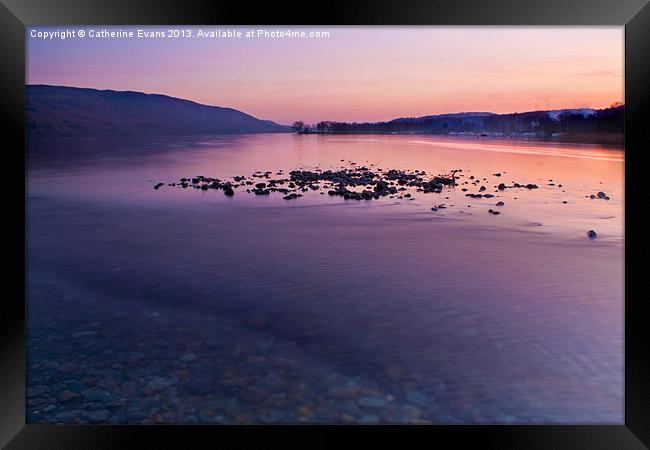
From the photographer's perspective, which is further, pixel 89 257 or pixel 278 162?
pixel 278 162

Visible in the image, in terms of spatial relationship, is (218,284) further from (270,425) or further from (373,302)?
Result: (270,425)

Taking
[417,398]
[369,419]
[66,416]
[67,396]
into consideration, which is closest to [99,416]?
[66,416]

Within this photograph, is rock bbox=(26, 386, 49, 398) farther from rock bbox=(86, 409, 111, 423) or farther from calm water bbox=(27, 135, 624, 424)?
rock bbox=(86, 409, 111, 423)

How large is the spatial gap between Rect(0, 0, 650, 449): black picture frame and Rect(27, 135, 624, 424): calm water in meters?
0.22

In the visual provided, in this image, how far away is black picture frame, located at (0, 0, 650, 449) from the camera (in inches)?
130

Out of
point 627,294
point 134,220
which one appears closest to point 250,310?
point 627,294

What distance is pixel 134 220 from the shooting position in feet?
31.2

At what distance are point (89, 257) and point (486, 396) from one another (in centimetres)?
511

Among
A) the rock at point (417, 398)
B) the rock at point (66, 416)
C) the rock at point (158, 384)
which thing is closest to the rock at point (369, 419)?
the rock at point (417, 398)

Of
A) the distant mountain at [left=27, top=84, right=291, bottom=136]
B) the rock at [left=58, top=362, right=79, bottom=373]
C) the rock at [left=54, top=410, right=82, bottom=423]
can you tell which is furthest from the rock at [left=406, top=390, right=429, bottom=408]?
the distant mountain at [left=27, top=84, right=291, bottom=136]

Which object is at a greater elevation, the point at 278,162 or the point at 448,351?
the point at 278,162

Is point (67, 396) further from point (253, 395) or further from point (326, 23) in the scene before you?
point (326, 23)

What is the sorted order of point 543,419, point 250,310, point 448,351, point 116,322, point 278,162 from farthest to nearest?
point 278,162
point 250,310
point 116,322
point 448,351
point 543,419

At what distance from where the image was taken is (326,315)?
16.7 ft
